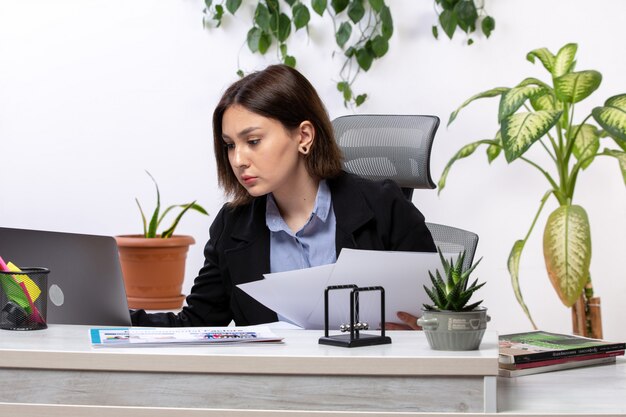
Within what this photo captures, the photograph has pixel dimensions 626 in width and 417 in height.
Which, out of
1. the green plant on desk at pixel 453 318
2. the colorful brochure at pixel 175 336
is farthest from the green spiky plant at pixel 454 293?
the colorful brochure at pixel 175 336

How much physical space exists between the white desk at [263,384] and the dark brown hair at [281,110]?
0.80 meters

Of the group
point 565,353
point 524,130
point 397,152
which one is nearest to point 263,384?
point 565,353

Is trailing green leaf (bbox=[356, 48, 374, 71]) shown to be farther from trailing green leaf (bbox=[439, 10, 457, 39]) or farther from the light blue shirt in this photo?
the light blue shirt

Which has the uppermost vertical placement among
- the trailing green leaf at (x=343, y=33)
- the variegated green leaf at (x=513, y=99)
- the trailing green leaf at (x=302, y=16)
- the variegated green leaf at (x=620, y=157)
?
the trailing green leaf at (x=302, y=16)

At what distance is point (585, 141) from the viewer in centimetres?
294

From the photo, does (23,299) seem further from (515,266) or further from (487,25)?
(487,25)

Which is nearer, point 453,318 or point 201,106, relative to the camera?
point 453,318

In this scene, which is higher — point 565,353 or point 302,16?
point 302,16

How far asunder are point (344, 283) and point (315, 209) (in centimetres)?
58

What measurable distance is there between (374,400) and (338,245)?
0.80 m

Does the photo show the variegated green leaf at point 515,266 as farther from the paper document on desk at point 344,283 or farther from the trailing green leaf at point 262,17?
the paper document on desk at point 344,283

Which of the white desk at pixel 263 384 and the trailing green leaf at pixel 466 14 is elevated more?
the trailing green leaf at pixel 466 14

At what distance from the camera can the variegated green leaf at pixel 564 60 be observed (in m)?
2.86

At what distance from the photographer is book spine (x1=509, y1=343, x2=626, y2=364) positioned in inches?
54.3
